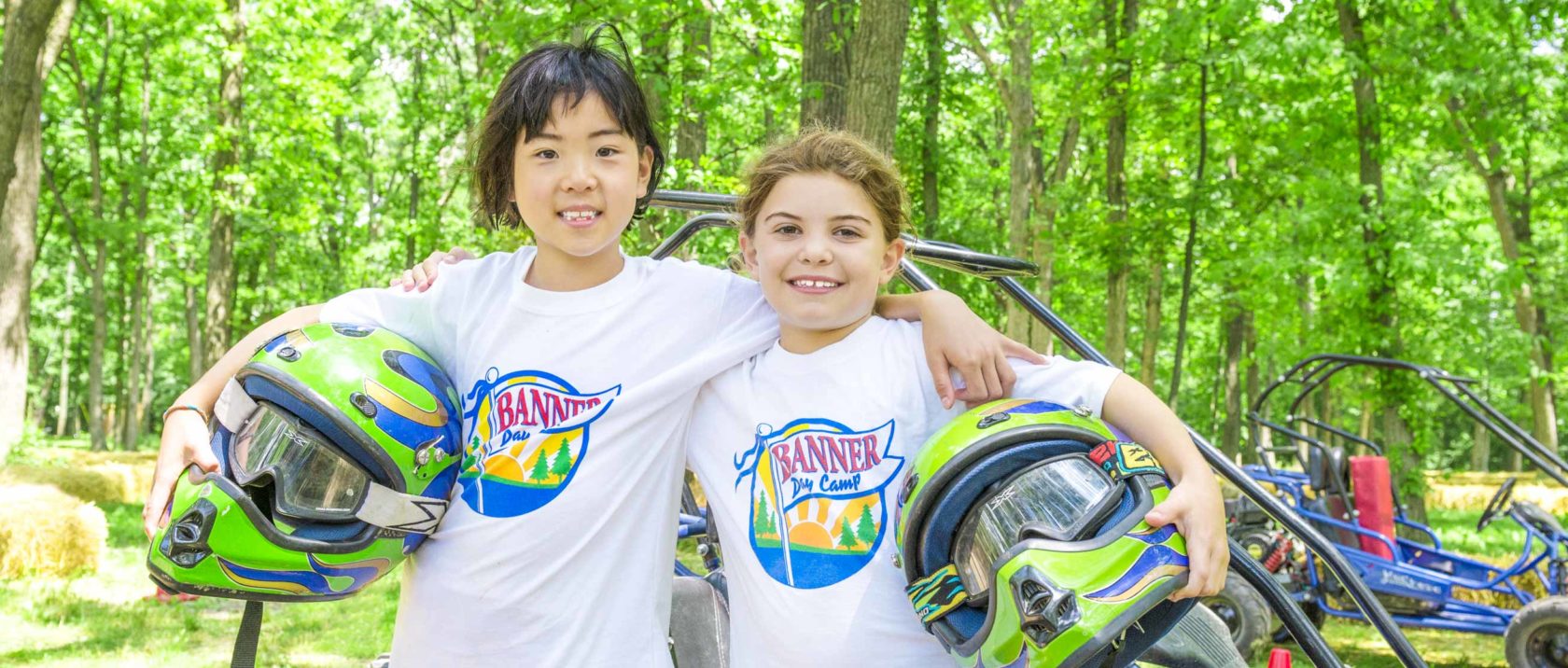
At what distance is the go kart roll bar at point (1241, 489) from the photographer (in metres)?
2.19

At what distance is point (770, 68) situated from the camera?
858 centimetres

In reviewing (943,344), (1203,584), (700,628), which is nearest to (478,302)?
(943,344)

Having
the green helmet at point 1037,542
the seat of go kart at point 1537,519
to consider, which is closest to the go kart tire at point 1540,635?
the seat of go kart at point 1537,519

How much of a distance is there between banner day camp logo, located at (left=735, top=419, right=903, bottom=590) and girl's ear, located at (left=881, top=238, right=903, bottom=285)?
390 millimetres

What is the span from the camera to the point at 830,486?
2008mm

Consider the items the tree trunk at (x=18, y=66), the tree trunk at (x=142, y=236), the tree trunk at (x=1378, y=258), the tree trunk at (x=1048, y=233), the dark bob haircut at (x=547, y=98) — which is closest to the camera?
the dark bob haircut at (x=547, y=98)

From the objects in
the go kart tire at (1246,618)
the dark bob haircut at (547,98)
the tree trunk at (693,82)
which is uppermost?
the tree trunk at (693,82)

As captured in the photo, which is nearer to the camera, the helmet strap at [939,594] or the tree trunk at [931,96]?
the helmet strap at [939,594]

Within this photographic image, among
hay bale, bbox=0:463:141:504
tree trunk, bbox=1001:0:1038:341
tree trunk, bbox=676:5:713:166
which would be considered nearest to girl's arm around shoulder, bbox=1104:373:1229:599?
Result: tree trunk, bbox=676:5:713:166

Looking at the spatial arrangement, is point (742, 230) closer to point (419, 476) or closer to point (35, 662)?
point (419, 476)

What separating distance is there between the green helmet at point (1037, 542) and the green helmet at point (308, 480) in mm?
922

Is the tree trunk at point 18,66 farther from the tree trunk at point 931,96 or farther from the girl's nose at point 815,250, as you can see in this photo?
the tree trunk at point 931,96

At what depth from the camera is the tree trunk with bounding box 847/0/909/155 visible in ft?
19.8

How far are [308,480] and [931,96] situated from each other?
40.9 ft
